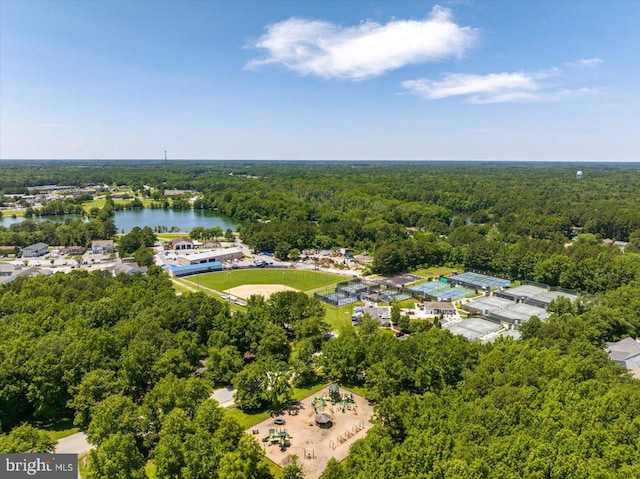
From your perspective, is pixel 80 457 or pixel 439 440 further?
pixel 80 457

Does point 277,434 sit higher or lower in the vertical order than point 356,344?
lower

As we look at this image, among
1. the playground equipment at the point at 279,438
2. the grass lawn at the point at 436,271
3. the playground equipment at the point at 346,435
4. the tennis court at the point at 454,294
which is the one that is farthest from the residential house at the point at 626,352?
the grass lawn at the point at 436,271

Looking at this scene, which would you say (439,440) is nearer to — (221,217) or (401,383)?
(401,383)

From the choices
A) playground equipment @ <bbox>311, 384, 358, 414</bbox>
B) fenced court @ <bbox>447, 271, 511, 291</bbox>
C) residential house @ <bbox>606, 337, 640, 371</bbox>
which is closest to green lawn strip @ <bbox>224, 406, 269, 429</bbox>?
playground equipment @ <bbox>311, 384, 358, 414</bbox>

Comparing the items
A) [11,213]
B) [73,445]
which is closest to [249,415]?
[73,445]

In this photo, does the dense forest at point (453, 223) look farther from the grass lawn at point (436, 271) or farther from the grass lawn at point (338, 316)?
the grass lawn at point (338, 316)

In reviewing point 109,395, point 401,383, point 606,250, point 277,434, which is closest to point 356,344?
point 401,383
